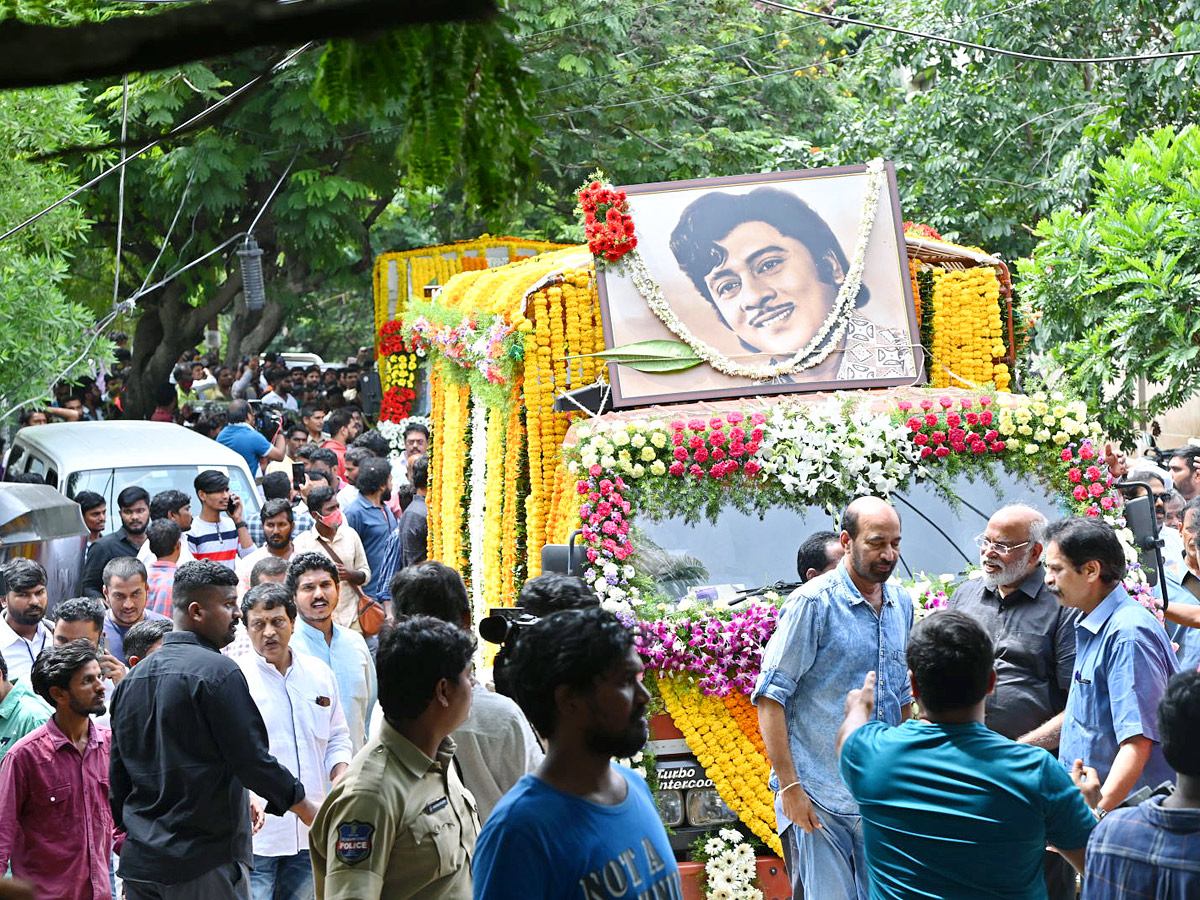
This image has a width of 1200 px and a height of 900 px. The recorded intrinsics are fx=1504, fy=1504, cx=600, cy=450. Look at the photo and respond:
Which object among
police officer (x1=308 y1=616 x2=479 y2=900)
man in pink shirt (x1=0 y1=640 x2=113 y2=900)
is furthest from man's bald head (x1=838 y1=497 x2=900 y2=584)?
man in pink shirt (x1=0 y1=640 x2=113 y2=900)

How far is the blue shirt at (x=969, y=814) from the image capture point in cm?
371

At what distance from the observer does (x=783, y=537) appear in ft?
22.9

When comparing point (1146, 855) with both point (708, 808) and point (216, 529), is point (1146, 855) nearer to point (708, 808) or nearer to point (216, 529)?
point (708, 808)

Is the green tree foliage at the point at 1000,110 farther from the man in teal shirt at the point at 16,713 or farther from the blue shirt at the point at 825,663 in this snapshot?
the man in teal shirt at the point at 16,713

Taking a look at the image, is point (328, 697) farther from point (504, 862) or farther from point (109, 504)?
point (109, 504)

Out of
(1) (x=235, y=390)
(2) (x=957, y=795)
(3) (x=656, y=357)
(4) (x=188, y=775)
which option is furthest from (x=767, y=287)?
(1) (x=235, y=390)

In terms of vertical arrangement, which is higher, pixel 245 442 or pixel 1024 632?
pixel 245 442

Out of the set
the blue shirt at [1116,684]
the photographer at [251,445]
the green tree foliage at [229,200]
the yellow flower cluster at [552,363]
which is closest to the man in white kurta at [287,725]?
the yellow flower cluster at [552,363]

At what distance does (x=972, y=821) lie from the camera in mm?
3713

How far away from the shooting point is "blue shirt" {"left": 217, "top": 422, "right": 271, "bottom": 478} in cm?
1567

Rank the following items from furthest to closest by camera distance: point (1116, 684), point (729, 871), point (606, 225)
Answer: point (606, 225) < point (729, 871) < point (1116, 684)

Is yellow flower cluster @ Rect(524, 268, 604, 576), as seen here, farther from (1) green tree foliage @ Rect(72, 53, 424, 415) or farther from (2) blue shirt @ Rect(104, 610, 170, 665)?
(1) green tree foliage @ Rect(72, 53, 424, 415)

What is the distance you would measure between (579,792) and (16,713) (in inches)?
141

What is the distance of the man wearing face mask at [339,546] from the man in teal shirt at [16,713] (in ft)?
11.4
